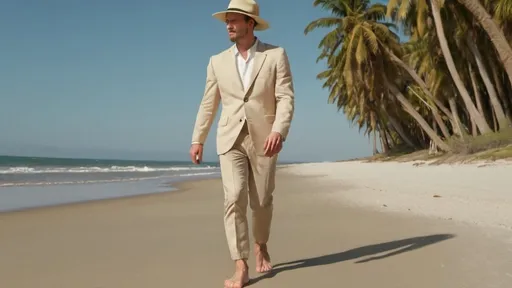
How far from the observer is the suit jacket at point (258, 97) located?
111 inches

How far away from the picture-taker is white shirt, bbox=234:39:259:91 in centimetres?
290

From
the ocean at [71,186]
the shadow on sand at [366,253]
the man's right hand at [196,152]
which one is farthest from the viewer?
the ocean at [71,186]

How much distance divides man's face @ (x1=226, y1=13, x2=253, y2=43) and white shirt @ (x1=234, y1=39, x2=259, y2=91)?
107 mm

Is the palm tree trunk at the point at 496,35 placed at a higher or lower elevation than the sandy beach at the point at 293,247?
higher

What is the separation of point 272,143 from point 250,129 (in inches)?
7.8

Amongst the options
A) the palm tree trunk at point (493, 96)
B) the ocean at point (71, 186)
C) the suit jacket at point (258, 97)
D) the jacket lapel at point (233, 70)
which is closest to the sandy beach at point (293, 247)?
the suit jacket at point (258, 97)

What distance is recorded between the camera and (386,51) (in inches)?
931

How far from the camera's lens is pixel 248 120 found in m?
2.81

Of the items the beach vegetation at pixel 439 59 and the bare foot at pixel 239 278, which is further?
the beach vegetation at pixel 439 59

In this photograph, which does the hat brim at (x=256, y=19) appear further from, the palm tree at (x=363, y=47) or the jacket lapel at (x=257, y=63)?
the palm tree at (x=363, y=47)

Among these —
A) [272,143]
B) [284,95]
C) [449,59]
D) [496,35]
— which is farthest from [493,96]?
[272,143]

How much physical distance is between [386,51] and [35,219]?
2097 centimetres

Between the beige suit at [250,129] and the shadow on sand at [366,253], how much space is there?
335 mm

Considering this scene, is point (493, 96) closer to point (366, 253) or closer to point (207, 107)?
point (366, 253)
